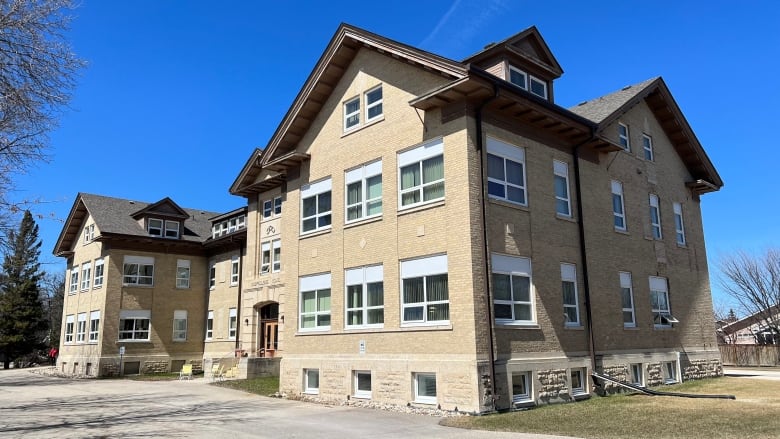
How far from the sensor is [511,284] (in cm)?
1739

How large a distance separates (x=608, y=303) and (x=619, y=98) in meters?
9.27

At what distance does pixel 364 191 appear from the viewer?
20094 mm

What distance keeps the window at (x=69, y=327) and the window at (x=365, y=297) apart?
99.3ft

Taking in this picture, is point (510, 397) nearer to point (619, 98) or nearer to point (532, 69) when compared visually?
point (532, 69)

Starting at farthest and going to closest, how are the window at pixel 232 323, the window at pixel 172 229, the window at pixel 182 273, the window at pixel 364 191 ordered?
the window at pixel 172 229 → the window at pixel 182 273 → the window at pixel 232 323 → the window at pixel 364 191

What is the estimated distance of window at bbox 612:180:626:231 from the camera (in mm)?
22641

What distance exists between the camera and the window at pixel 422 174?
17.8 meters

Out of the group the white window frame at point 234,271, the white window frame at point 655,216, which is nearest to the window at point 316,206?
the white window frame at point 655,216

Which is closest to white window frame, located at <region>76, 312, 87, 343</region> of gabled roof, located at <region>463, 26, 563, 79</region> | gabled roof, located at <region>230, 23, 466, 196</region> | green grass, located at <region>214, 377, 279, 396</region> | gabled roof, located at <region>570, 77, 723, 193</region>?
green grass, located at <region>214, 377, 279, 396</region>

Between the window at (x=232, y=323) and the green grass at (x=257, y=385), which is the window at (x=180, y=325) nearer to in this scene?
the window at (x=232, y=323)

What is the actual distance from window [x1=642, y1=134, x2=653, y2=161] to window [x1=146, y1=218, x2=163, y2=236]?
31238 mm

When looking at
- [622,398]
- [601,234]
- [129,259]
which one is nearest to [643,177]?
[601,234]

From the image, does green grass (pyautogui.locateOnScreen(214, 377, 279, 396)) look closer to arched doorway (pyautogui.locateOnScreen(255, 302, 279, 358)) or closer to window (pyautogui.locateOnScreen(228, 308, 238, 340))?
arched doorway (pyautogui.locateOnScreen(255, 302, 279, 358))

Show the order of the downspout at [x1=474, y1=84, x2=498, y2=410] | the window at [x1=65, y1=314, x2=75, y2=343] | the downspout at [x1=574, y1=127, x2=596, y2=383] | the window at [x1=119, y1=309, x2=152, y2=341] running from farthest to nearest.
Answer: the window at [x1=65, y1=314, x2=75, y2=343] < the window at [x1=119, y1=309, x2=152, y2=341] < the downspout at [x1=574, y1=127, x2=596, y2=383] < the downspout at [x1=474, y1=84, x2=498, y2=410]
